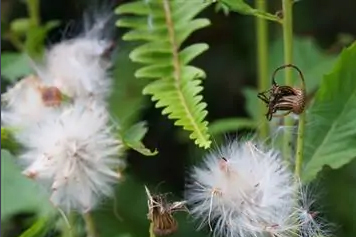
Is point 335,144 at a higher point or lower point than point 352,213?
higher

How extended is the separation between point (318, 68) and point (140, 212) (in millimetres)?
322

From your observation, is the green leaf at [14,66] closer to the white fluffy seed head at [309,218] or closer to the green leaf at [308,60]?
the green leaf at [308,60]

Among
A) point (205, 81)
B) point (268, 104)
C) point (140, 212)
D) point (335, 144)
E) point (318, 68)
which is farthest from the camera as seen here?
point (205, 81)

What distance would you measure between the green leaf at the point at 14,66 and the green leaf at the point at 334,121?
40cm

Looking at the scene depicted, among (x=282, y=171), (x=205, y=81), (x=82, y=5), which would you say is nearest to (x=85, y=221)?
(x=282, y=171)

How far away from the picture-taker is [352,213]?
42.4 inches

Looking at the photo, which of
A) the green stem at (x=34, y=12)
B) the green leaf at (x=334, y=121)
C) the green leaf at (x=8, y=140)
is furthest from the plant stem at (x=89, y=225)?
the green stem at (x=34, y=12)

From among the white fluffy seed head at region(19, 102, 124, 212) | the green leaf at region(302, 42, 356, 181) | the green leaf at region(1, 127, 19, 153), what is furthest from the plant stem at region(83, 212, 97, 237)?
the green leaf at region(302, 42, 356, 181)

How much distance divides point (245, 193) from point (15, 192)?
402mm

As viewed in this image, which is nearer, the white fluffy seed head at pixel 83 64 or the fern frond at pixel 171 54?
the fern frond at pixel 171 54

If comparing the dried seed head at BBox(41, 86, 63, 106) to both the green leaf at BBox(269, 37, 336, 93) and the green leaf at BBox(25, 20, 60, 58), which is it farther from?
the green leaf at BBox(269, 37, 336, 93)

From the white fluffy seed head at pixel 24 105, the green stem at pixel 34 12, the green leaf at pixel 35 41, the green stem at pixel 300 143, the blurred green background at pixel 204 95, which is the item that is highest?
the green stem at pixel 34 12

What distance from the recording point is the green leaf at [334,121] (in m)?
0.94

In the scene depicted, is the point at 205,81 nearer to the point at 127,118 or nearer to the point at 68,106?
the point at 127,118
